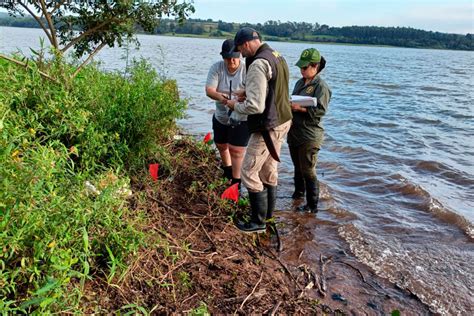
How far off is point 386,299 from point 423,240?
5.71 feet

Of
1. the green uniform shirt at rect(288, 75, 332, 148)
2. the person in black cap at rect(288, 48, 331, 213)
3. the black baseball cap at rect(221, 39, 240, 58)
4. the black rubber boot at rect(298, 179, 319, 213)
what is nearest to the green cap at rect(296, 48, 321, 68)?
the person in black cap at rect(288, 48, 331, 213)

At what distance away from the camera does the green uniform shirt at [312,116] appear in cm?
534

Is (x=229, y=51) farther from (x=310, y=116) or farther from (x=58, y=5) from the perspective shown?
(x=58, y=5)

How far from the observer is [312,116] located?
537 cm

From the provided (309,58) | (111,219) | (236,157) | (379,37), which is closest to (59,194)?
(111,219)

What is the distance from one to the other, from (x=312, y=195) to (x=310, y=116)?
3.84 feet

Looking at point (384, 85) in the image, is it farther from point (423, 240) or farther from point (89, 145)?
point (89, 145)

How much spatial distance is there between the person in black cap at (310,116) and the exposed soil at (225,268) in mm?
789

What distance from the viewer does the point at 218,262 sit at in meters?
3.72

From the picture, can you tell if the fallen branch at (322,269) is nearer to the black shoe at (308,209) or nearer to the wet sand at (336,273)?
the wet sand at (336,273)

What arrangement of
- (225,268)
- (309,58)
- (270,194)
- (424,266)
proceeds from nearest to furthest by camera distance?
1. (225,268)
2. (424,266)
3. (270,194)
4. (309,58)

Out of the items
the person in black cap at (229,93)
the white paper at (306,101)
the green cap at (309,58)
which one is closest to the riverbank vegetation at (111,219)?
the person in black cap at (229,93)

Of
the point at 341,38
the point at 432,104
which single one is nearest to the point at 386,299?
the point at 432,104

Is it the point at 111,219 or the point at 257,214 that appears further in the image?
the point at 257,214
